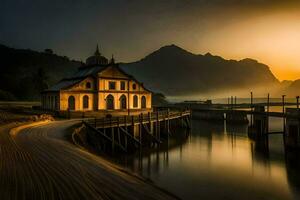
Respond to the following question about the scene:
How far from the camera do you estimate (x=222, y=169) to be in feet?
75.6

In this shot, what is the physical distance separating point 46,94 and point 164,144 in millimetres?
24053

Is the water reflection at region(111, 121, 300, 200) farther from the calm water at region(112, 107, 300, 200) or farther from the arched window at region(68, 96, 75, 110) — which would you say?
the arched window at region(68, 96, 75, 110)

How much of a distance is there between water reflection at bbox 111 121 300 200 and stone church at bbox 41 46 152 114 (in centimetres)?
1342

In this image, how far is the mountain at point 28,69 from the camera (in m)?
86.1

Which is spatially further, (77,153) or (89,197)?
(77,153)

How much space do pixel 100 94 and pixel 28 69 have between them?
121m

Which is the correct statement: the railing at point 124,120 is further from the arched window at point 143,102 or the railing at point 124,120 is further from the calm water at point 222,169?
the arched window at point 143,102

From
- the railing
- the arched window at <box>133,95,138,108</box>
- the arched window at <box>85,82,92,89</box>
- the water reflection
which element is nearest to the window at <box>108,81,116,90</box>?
the arched window at <box>85,82,92,89</box>

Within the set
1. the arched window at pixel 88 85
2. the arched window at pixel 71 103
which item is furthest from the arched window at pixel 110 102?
the arched window at pixel 71 103

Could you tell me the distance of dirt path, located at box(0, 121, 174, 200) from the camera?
773 centimetres

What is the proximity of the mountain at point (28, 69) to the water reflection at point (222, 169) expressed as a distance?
220 ft

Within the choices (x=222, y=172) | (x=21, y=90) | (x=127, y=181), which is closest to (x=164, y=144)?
(x=222, y=172)

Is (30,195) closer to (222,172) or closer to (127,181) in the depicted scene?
(127,181)

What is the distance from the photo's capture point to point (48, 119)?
2778 cm
